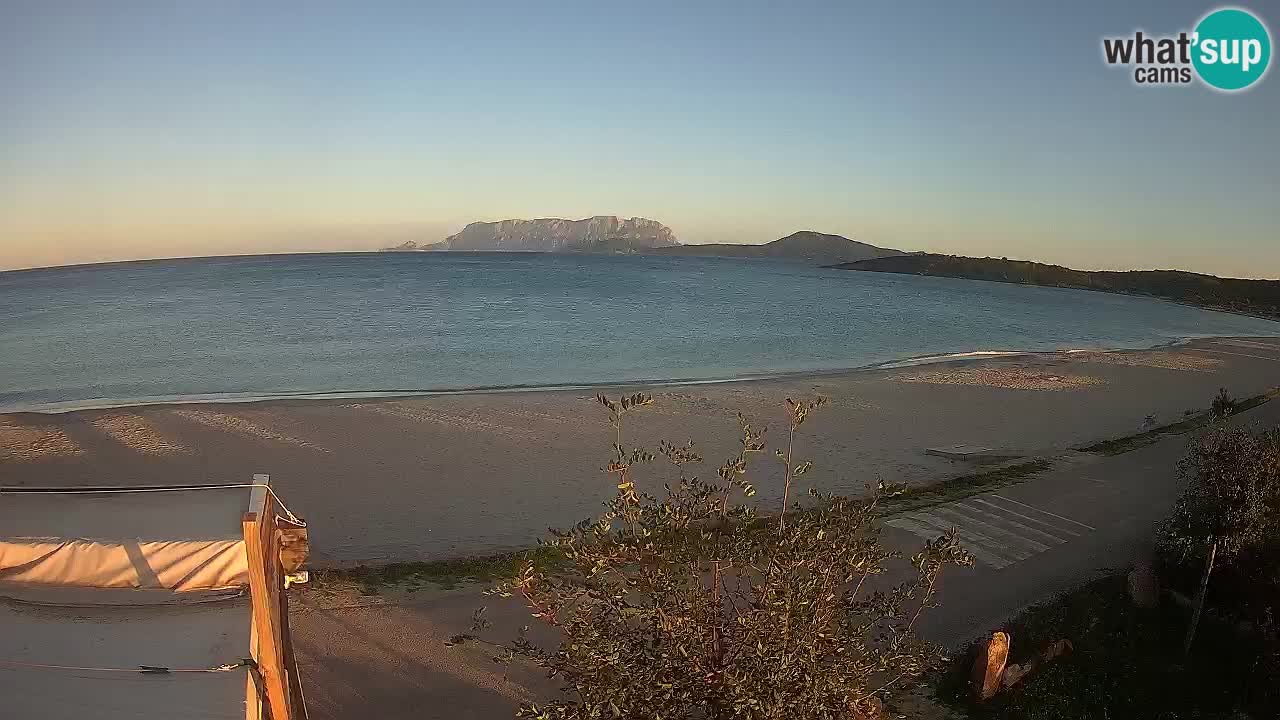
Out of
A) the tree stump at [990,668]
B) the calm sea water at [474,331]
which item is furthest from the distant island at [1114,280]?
the tree stump at [990,668]

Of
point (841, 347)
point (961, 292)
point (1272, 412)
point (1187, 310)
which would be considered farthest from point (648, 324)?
point (961, 292)

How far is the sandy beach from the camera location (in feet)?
44.9

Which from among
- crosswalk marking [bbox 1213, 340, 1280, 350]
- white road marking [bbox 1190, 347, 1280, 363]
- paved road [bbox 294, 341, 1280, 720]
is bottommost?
paved road [bbox 294, 341, 1280, 720]

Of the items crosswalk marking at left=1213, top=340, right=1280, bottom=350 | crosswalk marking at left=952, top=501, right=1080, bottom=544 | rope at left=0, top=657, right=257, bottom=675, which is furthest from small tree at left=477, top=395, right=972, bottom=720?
crosswalk marking at left=1213, top=340, right=1280, bottom=350

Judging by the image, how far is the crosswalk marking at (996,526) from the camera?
11062 mm

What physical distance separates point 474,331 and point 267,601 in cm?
4308

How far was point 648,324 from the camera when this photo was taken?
176ft

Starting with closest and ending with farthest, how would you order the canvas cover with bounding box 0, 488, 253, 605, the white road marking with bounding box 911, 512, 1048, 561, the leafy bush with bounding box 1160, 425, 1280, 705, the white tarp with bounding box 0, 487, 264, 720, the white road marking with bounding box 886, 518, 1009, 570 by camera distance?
the white tarp with bounding box 0, 487, 264, 720 < the canvas cover with bounding box 0, 488, 253, 605 < the leafy bush with bounding box 1160, 425, 1280, 705 < the white road marking with bounding box 886, 518, 1009, 570 < the white road marking with bounding box 911, 512, 1048, 561

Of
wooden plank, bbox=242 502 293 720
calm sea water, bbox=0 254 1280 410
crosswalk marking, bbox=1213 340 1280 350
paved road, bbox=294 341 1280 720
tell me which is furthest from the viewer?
crosswalk marking, bbox=1213 340 1280 350

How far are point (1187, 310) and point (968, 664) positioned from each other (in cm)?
8287

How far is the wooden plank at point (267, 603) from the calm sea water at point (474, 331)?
23455mm

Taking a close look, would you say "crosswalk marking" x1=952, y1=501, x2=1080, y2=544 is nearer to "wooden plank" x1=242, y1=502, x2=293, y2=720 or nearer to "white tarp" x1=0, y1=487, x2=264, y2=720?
"wooden plank" x1=242, y1=502, x2=293, y2=720

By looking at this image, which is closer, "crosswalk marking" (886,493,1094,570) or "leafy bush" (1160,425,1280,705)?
"leafy bush" (1160,425,1280,705)

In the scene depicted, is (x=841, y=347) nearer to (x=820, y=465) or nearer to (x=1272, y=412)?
(x=1272, y=412)
